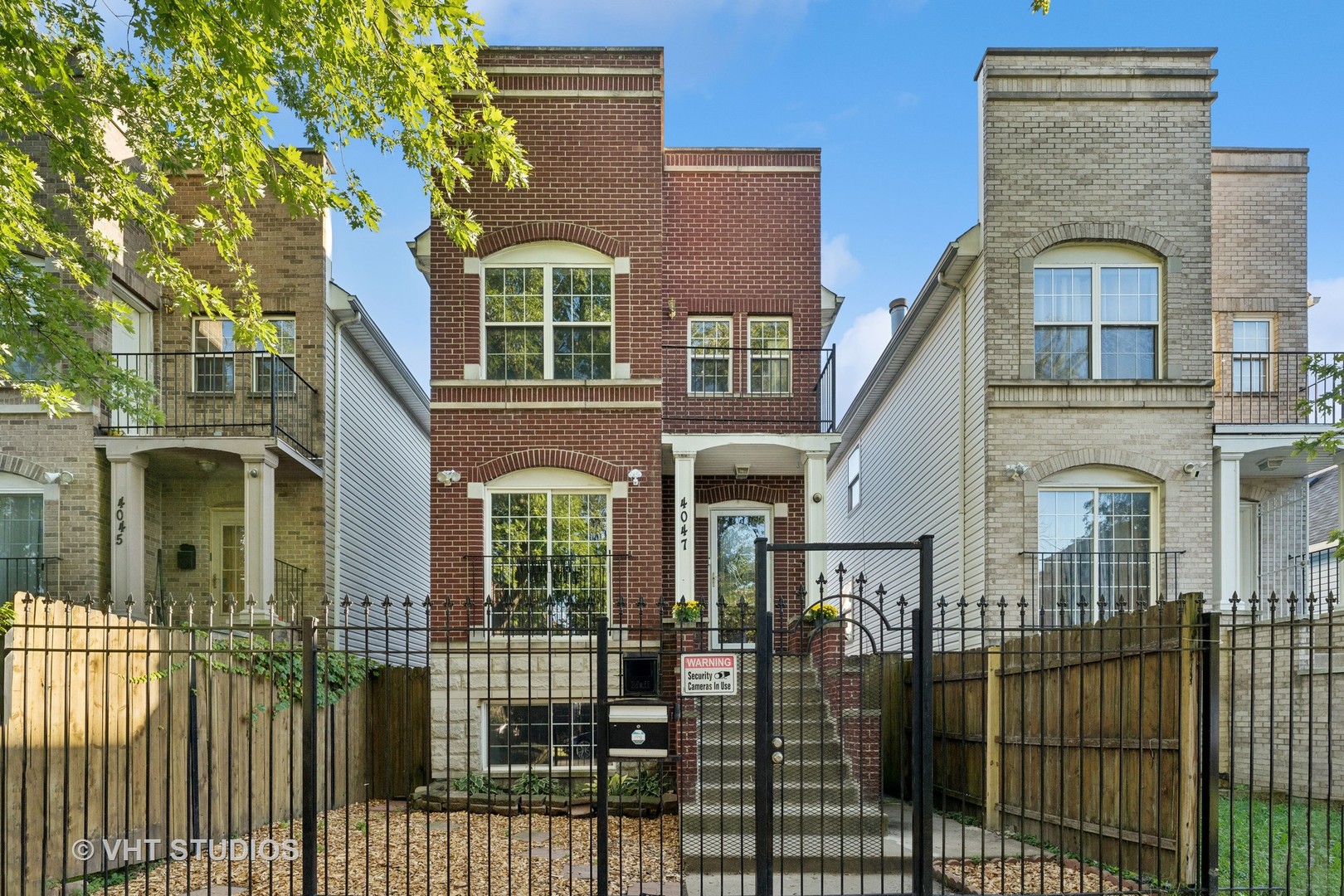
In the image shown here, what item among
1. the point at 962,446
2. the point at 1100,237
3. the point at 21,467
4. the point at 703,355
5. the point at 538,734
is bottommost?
the point at 538,734

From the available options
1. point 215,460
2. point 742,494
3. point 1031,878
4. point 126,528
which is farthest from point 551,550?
point 1031,878

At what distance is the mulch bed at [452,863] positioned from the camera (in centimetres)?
812

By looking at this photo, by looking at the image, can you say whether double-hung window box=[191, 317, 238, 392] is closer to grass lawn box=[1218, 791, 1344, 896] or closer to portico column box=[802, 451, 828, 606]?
portico column box=[802, 451, 828, 606]

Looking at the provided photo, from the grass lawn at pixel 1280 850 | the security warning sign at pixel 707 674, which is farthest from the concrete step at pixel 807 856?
the grass lawn at pixel 1280 850

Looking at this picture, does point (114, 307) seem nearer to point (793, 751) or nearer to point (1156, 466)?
point (793, 751)

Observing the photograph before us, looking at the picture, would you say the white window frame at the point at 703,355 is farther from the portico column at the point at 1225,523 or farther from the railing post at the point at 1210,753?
the railing post at the point at 1210,753

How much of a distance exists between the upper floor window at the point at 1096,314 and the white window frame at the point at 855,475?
9339 mm

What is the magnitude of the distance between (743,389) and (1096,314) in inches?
203

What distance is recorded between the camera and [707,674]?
24.8 feet

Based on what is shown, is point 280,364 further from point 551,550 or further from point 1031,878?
point 1031,878

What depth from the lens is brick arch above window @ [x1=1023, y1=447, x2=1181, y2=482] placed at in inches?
582

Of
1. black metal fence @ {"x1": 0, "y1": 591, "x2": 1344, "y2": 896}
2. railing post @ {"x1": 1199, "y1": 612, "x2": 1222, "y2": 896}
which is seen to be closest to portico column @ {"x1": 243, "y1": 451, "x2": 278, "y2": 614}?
black metal fence @ {"x1": 0, "y1": 591, "x2": 1344, "y2": 896}

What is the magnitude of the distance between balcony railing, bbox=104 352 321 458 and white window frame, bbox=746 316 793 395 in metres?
6.93

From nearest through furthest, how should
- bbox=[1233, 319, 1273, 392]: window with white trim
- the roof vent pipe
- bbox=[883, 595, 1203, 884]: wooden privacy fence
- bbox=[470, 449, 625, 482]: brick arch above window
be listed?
bbox=[883, 595, 1203, 884]: wooden privacy fence → bbox=[470, 449, 625, 482]: brick arch above window → bbox=[1233, 319, 1273, 392]: window with white trim → the roof vent pipe
